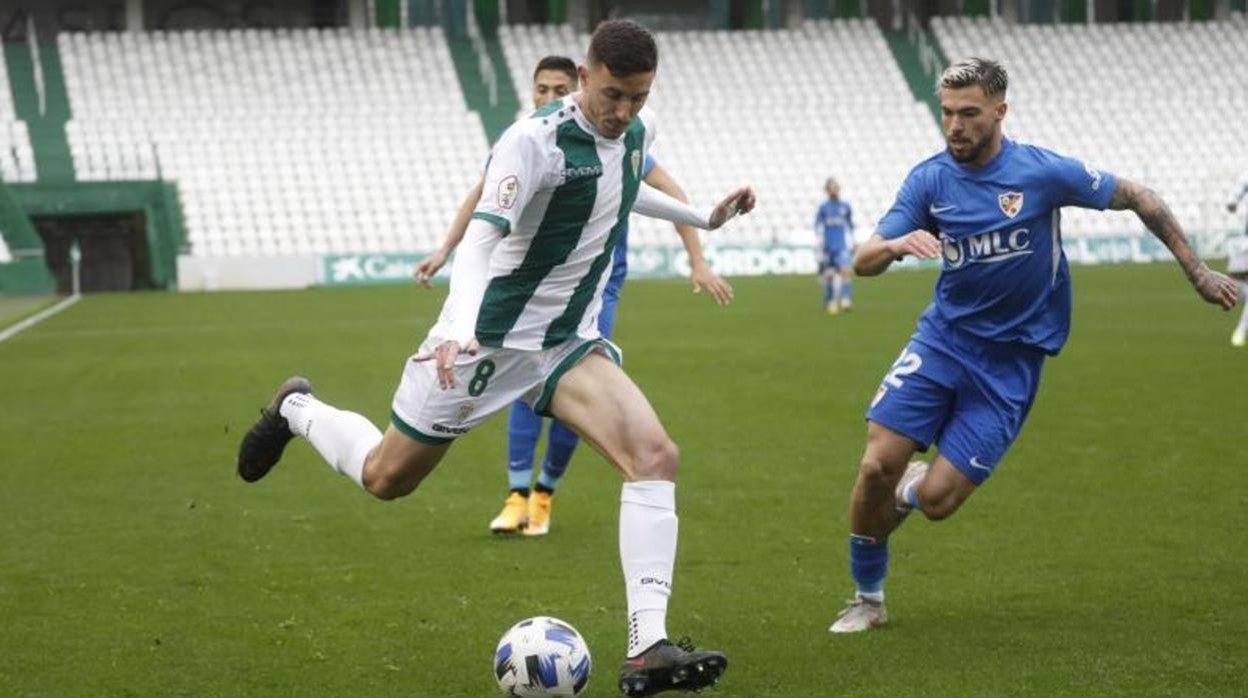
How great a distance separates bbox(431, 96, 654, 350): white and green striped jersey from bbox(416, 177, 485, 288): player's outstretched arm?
159cm

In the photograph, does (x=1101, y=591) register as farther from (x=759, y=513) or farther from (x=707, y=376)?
(x=707, y=376)

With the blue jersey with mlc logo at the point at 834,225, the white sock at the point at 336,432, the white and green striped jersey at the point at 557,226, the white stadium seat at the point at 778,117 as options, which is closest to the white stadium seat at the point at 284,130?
the white stadium seat at the point at 778,117

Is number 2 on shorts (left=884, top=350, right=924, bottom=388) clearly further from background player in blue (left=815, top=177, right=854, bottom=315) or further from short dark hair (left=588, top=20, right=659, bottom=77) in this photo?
background player in blue (left=815, top=177, right=854, bottom=315)

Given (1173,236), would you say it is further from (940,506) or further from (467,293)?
(467,293)

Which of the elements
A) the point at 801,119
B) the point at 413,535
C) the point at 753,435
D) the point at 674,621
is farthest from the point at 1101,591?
the point at 801,119

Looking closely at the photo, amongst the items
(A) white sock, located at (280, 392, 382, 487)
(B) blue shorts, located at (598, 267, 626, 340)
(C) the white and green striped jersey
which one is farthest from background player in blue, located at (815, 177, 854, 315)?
(C) the white and green striped jersey

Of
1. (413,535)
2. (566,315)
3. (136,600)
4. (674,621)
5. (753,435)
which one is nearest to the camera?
(566,315)

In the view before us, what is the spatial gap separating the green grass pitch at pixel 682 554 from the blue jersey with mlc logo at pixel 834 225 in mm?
11326

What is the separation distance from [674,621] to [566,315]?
141cm

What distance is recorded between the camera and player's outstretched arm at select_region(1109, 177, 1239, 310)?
7.32 metres

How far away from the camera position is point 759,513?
1047cm

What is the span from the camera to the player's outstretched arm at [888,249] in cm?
662

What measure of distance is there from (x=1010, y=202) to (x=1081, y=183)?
0.91ft

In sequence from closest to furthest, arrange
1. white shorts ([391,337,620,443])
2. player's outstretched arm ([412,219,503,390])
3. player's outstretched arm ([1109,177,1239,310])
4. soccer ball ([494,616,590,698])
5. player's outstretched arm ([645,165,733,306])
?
1. player's outstretched arm ([412,219,503,390])
2. soccer ball ([494,616,590,698])
3. white shorts ([391,337,620,443])
4. player's outstretched arm ([1109,177,1239,310])
5. player's outstretched arm ([645,165,733,306])
